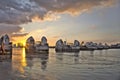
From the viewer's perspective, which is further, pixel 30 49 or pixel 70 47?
pixel 70 47

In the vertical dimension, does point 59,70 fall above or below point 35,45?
below

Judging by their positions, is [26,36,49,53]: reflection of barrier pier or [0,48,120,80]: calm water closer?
[0,48,120,80]: calm water

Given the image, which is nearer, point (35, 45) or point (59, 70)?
point (59, 70)

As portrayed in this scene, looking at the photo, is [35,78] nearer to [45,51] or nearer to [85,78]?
[85,78]

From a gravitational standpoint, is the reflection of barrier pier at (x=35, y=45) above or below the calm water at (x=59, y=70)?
above

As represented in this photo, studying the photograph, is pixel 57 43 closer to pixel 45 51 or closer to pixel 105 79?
pixel 45 51

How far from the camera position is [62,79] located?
26500mm

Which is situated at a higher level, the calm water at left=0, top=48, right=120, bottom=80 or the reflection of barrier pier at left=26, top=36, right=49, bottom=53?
the reflection of barrier pier at left=26, top=36, right=49, bottom=53

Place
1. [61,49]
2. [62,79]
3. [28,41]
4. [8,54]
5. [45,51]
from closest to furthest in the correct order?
1. [62,79]
2. [8,54]
3. [28,41]
4. [45,51]
5. [61,49]

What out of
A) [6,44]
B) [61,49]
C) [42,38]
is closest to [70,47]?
[61,49]

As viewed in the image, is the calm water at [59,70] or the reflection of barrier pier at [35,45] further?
the reflection of barrier pier at [35,45]

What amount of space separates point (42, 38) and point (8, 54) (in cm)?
4971

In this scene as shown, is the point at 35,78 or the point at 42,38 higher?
the point at 42,38

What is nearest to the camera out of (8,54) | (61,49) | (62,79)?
(62,79)
